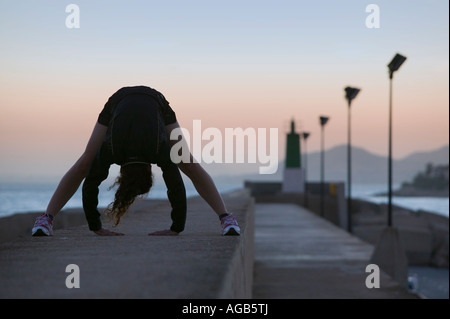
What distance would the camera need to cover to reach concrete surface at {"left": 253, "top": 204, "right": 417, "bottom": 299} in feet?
40.3

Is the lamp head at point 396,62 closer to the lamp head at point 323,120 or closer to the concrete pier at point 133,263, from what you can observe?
the concrete pier at point 133,263

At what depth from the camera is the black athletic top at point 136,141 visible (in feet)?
15.7

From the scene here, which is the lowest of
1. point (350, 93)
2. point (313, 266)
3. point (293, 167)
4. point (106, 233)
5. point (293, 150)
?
point (293, 167)

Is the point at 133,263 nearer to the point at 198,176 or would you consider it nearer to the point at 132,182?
the point at 132,182

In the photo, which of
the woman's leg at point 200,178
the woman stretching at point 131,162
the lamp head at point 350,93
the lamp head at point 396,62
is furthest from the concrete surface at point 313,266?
the woman stretching at point 131,162

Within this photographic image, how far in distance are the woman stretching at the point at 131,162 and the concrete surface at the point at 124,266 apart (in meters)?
0.25

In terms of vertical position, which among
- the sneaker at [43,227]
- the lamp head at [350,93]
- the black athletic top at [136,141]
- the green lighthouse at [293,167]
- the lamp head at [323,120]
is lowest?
the green lighthouse at [293,167]

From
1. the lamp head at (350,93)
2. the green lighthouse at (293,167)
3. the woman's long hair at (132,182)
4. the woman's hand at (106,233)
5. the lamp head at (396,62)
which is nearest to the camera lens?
the woman's long hair at (132,182)

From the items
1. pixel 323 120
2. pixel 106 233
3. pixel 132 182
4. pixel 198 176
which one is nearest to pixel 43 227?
pixel 106 233

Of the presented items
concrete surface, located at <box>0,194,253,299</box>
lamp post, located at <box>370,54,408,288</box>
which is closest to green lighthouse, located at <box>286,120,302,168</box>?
lamp post, located at <box>370,54,408,288</box>

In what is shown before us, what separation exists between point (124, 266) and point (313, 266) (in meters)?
12.4

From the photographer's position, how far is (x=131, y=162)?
4703 mm
